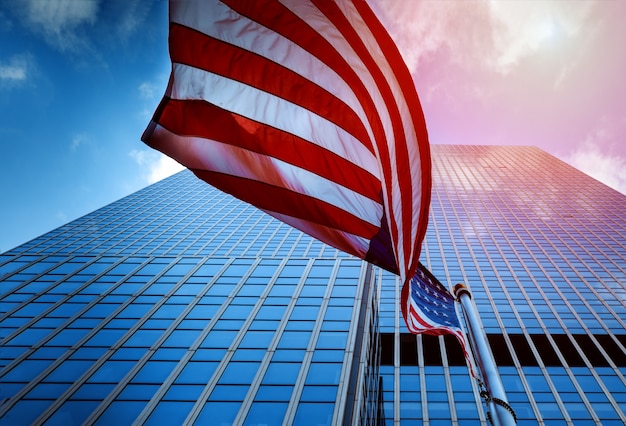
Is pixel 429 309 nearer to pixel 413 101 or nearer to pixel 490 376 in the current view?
pixel 490 376

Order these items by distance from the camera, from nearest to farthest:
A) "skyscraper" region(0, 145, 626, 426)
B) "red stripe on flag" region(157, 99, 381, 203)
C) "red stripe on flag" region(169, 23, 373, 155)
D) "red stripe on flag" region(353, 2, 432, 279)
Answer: "red stripe on flag" region(169, 23, 373, 155) → "red stripe on flag" region(157, 99, 381, 203) → "red stripe on flag" region(353, 2, 432, 279) → "skyscraper" region(0, 145, 626, 426)

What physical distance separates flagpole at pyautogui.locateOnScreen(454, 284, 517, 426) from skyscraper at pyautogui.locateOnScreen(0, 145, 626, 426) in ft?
45.6

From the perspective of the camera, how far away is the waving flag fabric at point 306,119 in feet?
23.5

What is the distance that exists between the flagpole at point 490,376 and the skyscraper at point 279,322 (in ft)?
45.6

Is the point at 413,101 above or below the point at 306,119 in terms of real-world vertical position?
above

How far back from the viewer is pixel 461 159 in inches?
4892

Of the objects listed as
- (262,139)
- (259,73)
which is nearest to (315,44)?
(259,73)

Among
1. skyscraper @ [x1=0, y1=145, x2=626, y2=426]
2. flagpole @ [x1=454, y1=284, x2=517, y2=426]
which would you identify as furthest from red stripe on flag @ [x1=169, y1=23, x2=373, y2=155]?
skyscraper @ [x1=0, y1=145, x2=626, y2=426]

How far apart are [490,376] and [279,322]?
22637 millimetres

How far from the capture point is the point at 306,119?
783 centimetres

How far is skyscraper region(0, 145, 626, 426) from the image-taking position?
21500mm

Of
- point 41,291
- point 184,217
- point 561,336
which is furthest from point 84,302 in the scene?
point 561,336

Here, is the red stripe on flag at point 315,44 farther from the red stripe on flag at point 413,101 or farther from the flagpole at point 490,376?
the flagpole at point 490,376

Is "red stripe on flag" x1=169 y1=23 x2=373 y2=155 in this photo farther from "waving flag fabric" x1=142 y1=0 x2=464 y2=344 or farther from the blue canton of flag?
the blue canton of flag
